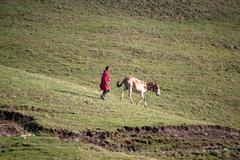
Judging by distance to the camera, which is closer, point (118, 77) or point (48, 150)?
point (48, 150)

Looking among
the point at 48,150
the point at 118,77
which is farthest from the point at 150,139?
the point at 118,77

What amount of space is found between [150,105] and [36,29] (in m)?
23.6

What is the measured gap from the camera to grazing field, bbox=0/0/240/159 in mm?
28531

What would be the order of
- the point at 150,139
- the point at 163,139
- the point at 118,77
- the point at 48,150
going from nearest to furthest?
the point at 48,150, the point at 150,139, the point at 163,139, the point at 118,77

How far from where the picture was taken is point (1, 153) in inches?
984

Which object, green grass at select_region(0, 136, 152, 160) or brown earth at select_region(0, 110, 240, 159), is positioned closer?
green grass at select_region(0, 136, 152, 160)

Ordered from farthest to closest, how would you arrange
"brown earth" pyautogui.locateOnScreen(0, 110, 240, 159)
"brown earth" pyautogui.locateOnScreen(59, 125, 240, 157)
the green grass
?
"brown earth" pyautogui.locateOnScreen(59, 125, 240, 157), "brown earth" pyautogui.locateOnScreen(0, 110, 240, 159), the green grass

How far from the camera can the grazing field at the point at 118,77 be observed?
1123 inches

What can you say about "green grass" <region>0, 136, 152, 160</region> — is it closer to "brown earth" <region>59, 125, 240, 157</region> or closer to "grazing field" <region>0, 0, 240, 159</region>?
"grazing field" <region>0, 0, 240, 159</region>

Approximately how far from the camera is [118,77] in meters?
45.7

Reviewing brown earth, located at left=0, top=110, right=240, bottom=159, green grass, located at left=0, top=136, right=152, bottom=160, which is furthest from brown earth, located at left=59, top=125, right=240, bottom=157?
green grass, located at left=0, top=136, right=152, bottom=160

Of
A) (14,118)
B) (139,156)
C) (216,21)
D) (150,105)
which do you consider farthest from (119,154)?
(216,21)

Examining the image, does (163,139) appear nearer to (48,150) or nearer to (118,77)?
(48,150)

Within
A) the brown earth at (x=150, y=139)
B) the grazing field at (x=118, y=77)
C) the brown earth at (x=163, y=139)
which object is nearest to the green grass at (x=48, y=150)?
the grazing field at (x=118, y=77)
